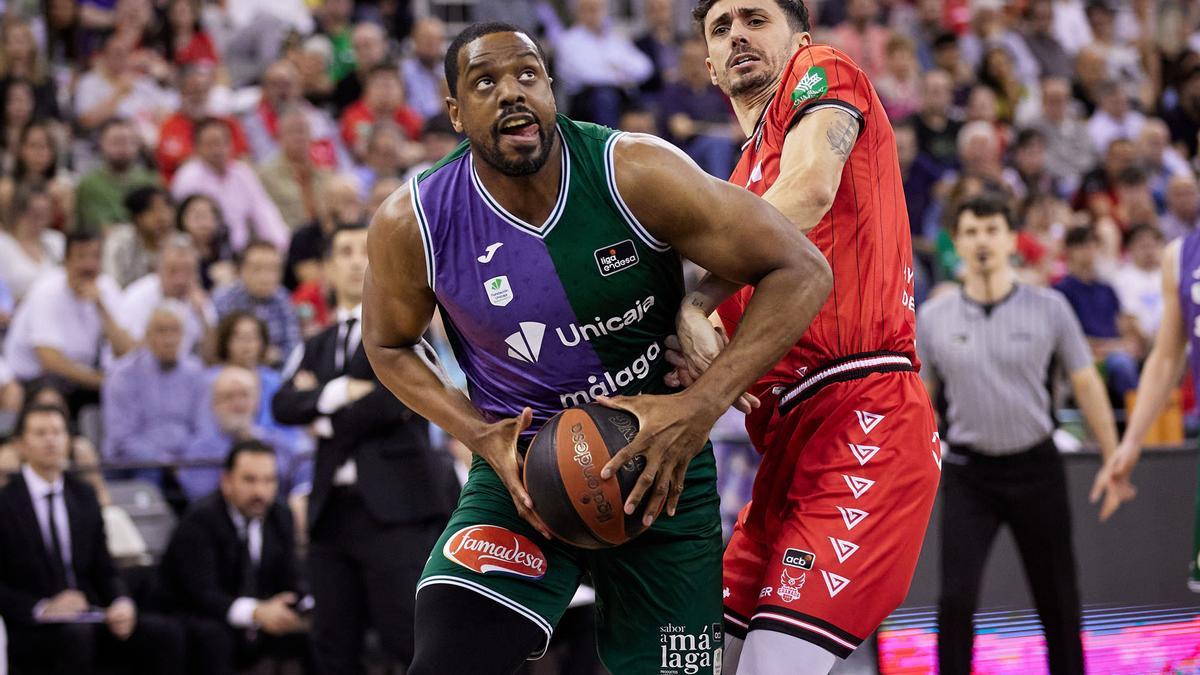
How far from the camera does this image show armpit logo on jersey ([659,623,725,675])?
3898 millimetres

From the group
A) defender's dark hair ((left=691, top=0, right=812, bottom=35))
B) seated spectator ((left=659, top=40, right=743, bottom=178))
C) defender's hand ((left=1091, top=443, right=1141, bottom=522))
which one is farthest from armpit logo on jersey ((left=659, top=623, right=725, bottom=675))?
seated spectator ((left=659, top=40, right=743, bottom=178))

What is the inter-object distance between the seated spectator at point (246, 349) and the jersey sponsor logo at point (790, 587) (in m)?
5.58

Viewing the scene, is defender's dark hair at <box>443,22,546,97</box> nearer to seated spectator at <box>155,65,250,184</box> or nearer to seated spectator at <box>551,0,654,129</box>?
seated spectator at <box>155,65,250,184</box>

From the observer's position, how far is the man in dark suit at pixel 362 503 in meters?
6.62

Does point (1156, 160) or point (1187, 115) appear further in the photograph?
point (1187, 115)

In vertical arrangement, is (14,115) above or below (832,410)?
above

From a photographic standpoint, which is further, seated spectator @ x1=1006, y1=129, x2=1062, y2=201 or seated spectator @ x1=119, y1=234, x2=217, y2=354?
seated spectator @ x1=1006, y1=129, x2=1062, y2=201

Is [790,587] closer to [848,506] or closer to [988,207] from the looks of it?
[848,506]

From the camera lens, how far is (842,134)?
4066mm

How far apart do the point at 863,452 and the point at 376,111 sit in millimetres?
9115

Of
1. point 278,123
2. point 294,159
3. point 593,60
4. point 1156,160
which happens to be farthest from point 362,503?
point 1156,160

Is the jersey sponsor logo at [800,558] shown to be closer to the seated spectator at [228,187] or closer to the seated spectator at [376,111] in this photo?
the seated spectator at [228,187]

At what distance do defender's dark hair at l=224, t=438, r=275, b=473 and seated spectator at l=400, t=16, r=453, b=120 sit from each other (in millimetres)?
5765

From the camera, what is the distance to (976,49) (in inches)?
648
